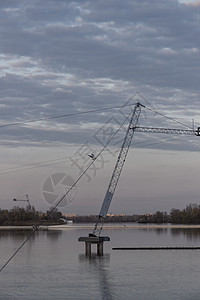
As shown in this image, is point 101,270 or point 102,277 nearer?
point 102,277

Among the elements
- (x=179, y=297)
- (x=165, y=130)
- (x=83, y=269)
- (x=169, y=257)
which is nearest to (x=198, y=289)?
(x=179, y=297)

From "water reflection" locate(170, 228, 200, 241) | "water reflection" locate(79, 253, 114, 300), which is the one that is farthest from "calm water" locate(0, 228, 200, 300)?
"water reflection" locate(170, 228, 200, 241)

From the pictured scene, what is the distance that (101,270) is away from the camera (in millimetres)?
45375

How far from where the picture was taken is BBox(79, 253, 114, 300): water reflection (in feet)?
108

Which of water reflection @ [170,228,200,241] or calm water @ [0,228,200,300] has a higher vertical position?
calm water @ [0,228,200,300]

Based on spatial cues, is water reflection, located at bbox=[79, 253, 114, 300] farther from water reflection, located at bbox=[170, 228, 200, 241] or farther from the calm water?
water reflection, located at bbox=[170, 228, 200, 241]

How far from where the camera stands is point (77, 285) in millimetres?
36281

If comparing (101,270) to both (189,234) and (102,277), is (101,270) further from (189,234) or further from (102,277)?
(189,234)

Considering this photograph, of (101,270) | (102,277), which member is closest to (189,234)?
(101,270)

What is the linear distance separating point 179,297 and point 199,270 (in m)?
14.7

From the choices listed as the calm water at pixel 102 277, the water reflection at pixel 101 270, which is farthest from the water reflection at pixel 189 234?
the calm water at pixel 102 277

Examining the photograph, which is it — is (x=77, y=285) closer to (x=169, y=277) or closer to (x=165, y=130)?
(x=169, y=277)

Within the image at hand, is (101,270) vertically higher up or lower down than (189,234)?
higher up

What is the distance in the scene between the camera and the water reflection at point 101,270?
33031mm
